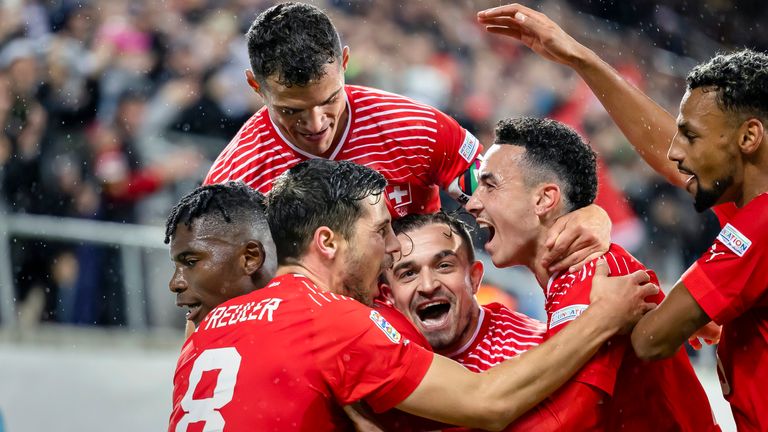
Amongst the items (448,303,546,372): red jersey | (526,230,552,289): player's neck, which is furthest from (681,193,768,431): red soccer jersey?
(448,303,546,372): red jersey

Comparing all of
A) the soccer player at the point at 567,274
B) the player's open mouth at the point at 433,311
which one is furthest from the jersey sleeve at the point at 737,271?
the player's open mouth at the point at 433,311

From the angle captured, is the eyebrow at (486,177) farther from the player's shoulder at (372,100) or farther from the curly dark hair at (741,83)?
the curly dark hair at (741,83)

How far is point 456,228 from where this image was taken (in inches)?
161

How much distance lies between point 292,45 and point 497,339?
1262 millimetres

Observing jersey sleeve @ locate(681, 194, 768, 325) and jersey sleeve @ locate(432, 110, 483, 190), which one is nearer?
jersey sleeve @ locate(681, 194, 768, 325)

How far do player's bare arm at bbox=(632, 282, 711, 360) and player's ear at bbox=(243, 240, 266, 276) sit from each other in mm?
1333

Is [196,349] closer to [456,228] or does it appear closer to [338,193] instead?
[338,193]

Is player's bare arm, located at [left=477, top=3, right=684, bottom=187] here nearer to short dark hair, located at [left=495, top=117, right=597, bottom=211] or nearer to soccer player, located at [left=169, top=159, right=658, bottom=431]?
short dark hair, located at [left=495, top=117, right=597, bottom=211]

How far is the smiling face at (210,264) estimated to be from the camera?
367 centimetres

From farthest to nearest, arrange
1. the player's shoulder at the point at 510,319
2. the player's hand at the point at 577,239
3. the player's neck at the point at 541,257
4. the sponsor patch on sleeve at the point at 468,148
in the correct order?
the sponsor patch on sleeve at the point at 468,148 → the player's shoulder at the point at 510,319 → the player's neck at the point at 541,257 → the player's hand at the point at 577,239

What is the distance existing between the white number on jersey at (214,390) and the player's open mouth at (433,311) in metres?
1.04

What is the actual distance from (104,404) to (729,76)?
4290mm

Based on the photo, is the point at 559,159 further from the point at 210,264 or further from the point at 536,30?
the point at 210,264

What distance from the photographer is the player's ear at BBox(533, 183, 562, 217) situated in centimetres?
360
